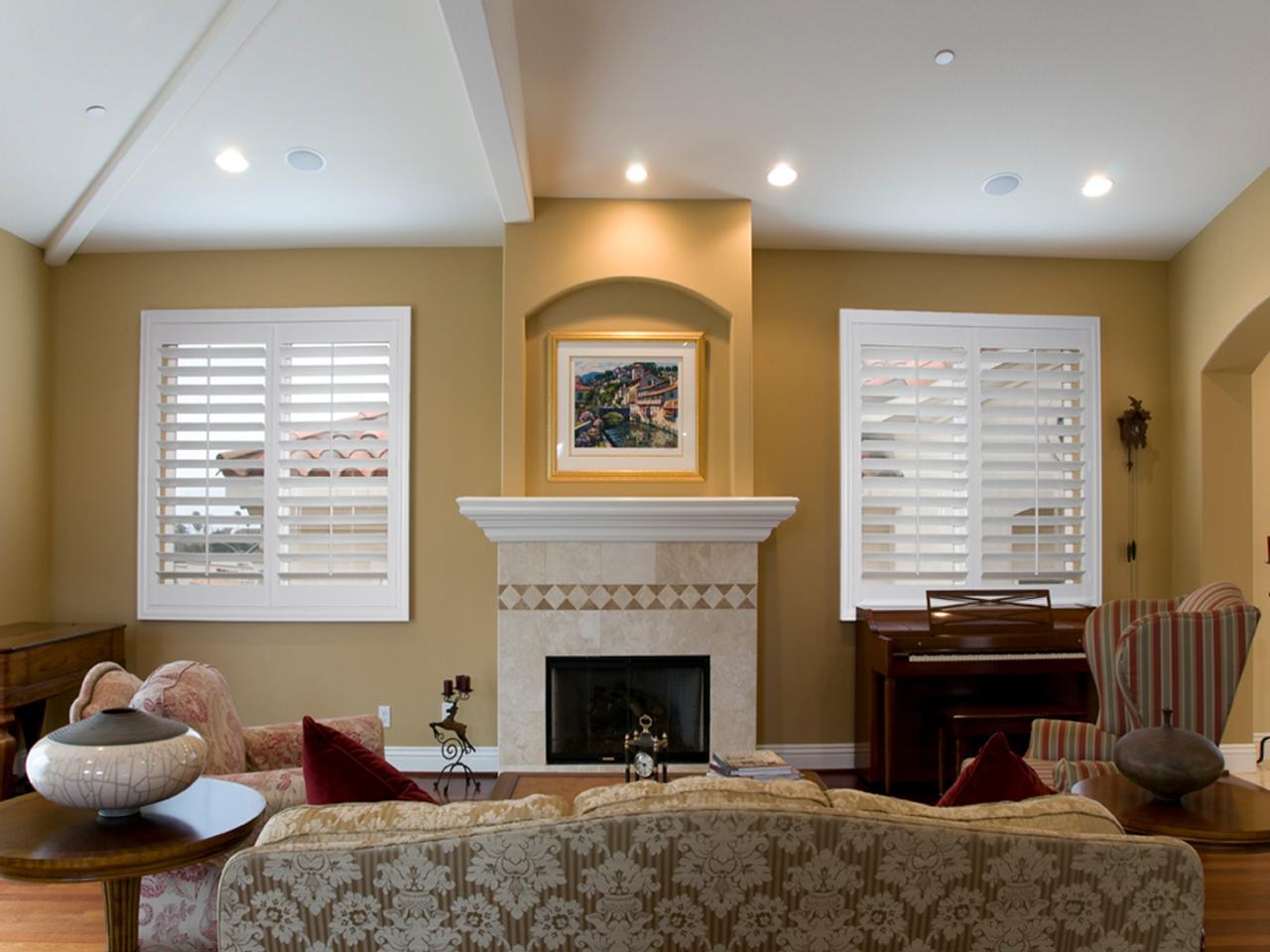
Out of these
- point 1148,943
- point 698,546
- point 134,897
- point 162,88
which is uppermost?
point 162,88

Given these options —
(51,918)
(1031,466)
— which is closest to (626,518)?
(1031,466)

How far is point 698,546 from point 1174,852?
10.8ft

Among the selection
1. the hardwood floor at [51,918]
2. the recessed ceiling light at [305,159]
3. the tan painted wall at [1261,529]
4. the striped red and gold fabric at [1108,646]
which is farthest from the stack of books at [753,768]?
the tan painted wall at [1261,529]

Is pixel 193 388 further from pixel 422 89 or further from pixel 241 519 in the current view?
pixel 422 89

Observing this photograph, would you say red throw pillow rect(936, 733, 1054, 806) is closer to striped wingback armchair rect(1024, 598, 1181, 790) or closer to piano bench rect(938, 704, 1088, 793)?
striped wingback armchair rect(1024, 598, 1181, 790)

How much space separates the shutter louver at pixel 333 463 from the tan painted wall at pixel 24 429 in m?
1.24

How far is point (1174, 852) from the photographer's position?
5.55ft

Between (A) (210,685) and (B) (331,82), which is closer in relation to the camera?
(A) (210,685)

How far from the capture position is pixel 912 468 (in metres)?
5.41

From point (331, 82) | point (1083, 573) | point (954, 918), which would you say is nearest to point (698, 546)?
point (1083, 573)

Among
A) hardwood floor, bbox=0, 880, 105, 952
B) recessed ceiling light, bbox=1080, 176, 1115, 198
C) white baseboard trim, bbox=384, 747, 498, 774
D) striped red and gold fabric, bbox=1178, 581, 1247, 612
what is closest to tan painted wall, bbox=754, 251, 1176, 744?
recessed ceiling light, bbox=1080, 176, 1115, 198

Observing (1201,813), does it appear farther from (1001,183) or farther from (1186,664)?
(1001,183)

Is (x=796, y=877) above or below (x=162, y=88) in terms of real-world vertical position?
below

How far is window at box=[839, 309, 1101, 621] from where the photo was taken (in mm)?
5387
